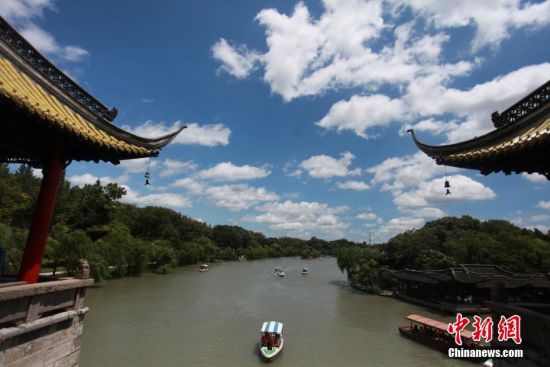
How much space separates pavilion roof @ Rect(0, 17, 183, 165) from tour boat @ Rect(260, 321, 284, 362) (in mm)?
15599

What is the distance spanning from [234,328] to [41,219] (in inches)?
863

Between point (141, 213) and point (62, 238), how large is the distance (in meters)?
39.4

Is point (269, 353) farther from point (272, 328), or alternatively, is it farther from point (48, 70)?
point (48, 70)

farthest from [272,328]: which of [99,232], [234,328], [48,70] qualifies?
[99,232]

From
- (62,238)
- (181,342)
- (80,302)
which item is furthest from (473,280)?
(62,238)

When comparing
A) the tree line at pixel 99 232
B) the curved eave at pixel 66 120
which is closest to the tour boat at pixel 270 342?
the tree line at pixel 99 232

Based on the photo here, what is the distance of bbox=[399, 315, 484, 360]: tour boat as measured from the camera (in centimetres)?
1970

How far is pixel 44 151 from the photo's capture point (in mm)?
6465

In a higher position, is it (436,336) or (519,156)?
(519,156)

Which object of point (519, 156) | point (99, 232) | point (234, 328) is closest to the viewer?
point (519, 156)

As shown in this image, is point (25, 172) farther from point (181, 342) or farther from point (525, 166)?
point (525, 166)

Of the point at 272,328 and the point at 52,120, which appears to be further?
the point at 272,328

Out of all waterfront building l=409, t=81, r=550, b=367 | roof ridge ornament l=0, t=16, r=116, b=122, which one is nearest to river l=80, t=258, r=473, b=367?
roof ridge ornament l=0, t=16, r=116, b=122

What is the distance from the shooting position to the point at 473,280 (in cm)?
2900
